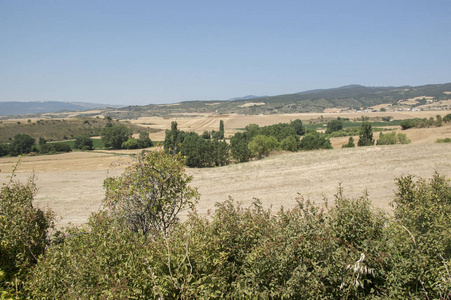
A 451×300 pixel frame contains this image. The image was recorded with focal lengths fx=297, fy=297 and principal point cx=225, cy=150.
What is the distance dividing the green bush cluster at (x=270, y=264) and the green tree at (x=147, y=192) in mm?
1858

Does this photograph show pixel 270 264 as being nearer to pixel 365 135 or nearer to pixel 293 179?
pixel 293 179

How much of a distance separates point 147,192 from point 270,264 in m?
5.99

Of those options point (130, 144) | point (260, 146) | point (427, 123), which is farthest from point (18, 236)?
point (130, 144)

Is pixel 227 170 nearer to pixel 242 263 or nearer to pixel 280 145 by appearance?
pixel 280 145

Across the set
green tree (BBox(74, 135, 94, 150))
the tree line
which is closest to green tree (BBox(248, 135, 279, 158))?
the tree line

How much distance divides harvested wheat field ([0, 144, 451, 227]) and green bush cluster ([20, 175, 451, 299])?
68.5 feet

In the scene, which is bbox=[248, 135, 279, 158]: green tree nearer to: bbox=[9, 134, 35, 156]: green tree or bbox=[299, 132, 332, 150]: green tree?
bbox=[299, 132, 332, 150]: green tree

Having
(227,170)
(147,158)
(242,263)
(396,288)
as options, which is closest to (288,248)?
(242,263)

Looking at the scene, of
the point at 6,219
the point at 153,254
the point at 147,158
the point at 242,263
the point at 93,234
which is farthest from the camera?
the point at 147,158

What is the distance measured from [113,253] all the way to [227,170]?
3947 centimetres

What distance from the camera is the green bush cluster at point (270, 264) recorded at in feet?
24.5

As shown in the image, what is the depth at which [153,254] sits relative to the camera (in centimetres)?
805

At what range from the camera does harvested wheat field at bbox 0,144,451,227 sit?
1341 inches

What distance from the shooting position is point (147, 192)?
1196 centimetres
